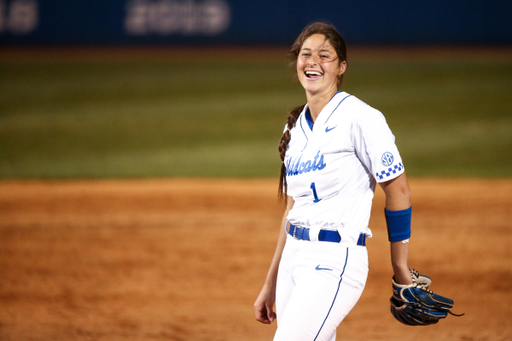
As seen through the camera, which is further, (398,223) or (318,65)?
(318,65)

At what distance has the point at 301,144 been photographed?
224 centimetres

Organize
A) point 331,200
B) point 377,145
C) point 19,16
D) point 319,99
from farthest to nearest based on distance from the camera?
point 19,16
point 319,99
point 331,200
point 377,145

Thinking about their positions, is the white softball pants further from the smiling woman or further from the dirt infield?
the dirt infield

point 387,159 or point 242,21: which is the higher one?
point 242,21

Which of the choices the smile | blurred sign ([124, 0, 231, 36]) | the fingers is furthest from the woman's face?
blurred sign ([124, 0, 231, 36])

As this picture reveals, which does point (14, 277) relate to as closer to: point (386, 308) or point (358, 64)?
point (386, 308)

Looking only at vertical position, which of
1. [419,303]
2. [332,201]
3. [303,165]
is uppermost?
[303,165]

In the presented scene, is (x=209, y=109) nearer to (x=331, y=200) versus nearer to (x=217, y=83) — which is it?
(x=217, y=83)

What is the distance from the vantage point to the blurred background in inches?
415

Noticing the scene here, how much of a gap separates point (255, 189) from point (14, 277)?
415 cm

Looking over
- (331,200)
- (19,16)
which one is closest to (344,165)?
(331,200)

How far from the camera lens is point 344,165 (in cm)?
206

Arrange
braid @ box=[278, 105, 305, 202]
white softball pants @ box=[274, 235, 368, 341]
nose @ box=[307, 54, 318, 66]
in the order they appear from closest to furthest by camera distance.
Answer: white softball pants @ box=[274, 235, 368, 341] → nose @ box=[307, 54, 318, 66] → braid @ box=[278, 105, 305, 202]

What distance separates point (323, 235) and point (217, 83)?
14.7m
